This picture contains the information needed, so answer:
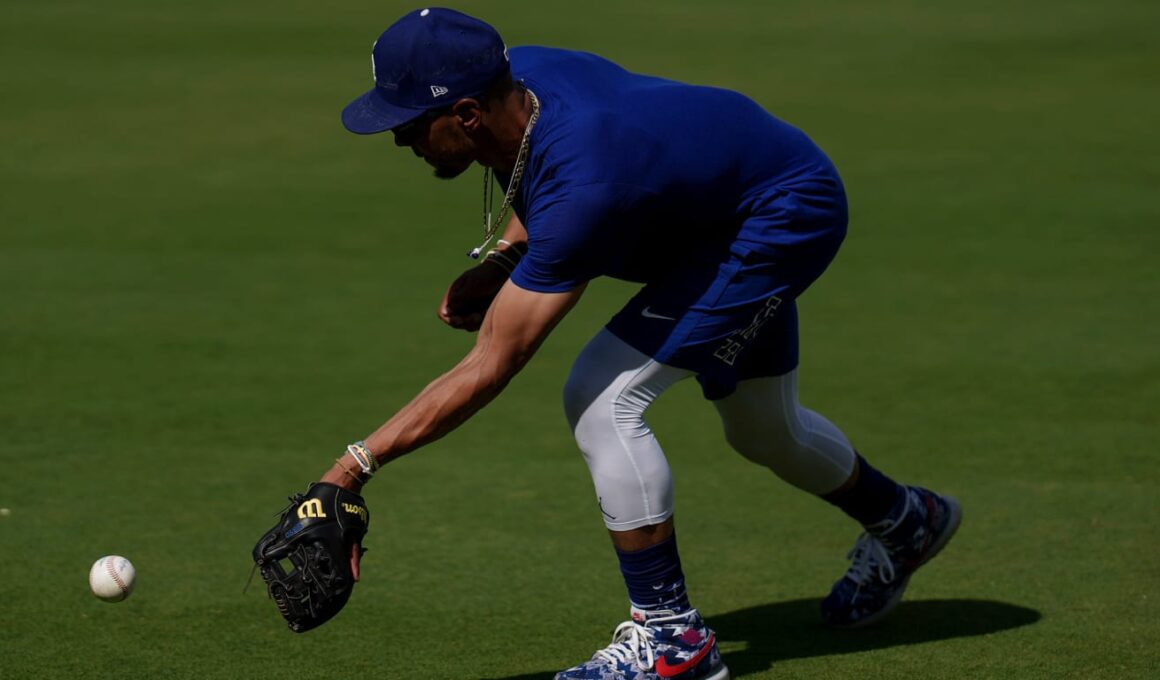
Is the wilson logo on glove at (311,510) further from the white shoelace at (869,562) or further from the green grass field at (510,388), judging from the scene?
the white shoelace at (869,562)

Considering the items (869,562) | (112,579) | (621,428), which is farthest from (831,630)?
(112,579)

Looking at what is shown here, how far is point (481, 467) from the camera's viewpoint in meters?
7.24

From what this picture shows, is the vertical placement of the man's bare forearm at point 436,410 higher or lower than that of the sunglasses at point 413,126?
lower

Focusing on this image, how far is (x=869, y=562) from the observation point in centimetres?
548

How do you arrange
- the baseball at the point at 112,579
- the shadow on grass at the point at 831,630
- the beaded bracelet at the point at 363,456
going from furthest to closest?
1. the shadow on grass at the point at 831,630
2. the baseball at the point at 112,579
3. the beaded bracelet at the point at 363,456

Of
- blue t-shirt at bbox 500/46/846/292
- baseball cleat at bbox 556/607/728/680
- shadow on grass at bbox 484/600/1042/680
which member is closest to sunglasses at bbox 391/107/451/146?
blue t-shirt at bbox 500/46/846/292

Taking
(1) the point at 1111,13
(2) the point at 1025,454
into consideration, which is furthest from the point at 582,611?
(1) the point at 1111,13

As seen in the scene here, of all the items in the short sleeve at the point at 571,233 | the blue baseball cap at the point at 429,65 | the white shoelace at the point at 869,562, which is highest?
the blue baseball cap at the point at 429,65

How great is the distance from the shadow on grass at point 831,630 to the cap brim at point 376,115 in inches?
76.4

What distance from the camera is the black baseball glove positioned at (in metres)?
4.29

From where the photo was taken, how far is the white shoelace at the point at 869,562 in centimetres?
543

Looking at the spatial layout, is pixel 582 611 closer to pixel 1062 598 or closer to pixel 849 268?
pixel 1062 598

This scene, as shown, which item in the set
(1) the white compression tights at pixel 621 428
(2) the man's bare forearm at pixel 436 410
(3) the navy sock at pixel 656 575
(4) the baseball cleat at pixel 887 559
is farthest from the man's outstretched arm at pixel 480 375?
(4) the baseball cleat at pixel 887 559

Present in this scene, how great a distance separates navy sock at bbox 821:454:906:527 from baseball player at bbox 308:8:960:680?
0.43 metres
